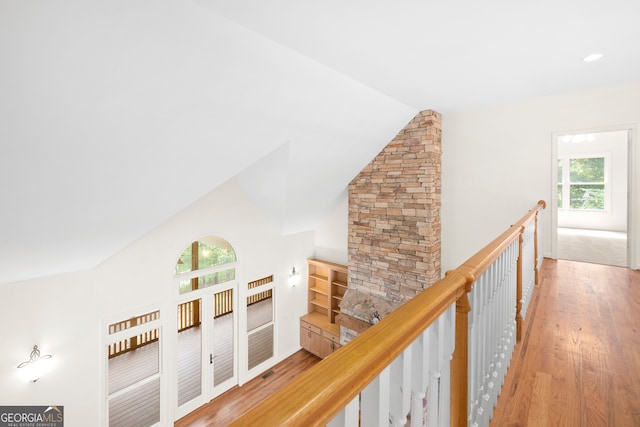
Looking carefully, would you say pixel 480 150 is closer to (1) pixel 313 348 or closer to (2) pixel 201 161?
(2) pixel 201 161

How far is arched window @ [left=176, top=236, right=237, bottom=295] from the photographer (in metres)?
5.18

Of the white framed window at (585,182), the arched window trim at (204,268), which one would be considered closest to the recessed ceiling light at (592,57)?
the white framed window at (585,182)

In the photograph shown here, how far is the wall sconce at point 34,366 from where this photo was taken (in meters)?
3.62

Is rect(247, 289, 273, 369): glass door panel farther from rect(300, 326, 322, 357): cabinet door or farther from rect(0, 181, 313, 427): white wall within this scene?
rect(0, 181, 313, 427): white wall

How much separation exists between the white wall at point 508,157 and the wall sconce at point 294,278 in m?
3.31

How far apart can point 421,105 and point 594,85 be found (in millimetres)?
2062

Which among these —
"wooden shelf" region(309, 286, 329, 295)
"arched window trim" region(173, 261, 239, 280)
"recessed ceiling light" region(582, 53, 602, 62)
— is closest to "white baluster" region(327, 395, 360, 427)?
"recessed ceiling light" region(582, 53, 602, 62)

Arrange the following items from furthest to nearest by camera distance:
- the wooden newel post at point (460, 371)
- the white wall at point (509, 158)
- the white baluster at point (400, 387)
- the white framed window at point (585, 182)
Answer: the white framed window at point (585, 182) → the white wall at point (509, 158) → the wooden newel post at point (460, 371) → the white baluster at point (400, 387)

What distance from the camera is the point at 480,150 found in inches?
186

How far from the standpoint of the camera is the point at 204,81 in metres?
2.58

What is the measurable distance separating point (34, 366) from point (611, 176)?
35.2 ft

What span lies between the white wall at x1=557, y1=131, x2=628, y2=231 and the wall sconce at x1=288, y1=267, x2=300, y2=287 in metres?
6.32

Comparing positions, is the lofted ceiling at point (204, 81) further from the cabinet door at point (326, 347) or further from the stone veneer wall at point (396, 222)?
the cabinet door at point (326, 347)

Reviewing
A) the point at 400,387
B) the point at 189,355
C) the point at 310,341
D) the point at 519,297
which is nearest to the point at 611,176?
the point at 519,297
